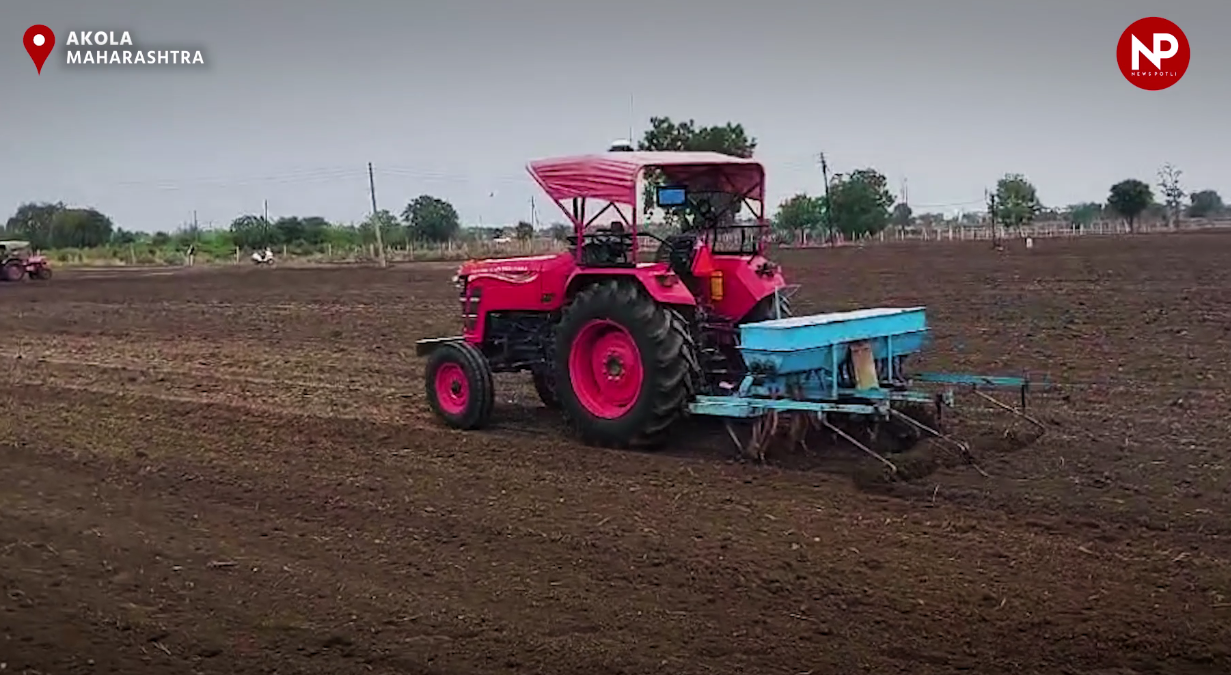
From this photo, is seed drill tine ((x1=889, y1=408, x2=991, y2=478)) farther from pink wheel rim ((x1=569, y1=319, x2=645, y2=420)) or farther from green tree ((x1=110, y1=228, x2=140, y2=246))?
green tree ((x1=110, y1=228, x2=140, y2=246))

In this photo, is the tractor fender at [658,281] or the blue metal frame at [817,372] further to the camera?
the tractor fender at [658,281]

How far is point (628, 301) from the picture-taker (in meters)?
8.50

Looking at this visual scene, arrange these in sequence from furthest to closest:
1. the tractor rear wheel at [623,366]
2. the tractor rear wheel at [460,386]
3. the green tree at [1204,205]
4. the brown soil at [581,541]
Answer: the green tree at [1204,205], the tractor rear wheel at [460,386], the tractor rear wheel at [623,366], the brown soil at [581,541]

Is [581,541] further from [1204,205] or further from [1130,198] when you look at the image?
[1204,205]

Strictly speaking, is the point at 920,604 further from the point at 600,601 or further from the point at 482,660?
the point at 482,660

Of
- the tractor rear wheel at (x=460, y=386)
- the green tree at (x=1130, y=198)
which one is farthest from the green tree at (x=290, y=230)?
the tractor rear wheel at (x=460, y=386)

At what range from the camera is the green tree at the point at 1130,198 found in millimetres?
70438

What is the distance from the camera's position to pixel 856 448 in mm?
8148

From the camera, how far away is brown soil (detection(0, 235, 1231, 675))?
504cm

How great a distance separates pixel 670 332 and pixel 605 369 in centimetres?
70

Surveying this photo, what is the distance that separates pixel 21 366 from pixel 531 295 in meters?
7.31

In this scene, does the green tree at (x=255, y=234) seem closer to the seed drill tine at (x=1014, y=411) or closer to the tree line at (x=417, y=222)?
the tree line at (x=417, y=222)

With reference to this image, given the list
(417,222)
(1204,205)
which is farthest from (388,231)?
(1204,205)

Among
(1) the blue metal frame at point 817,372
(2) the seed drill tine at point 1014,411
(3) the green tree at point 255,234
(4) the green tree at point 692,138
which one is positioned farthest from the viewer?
(3) the green tree at point 255,234
